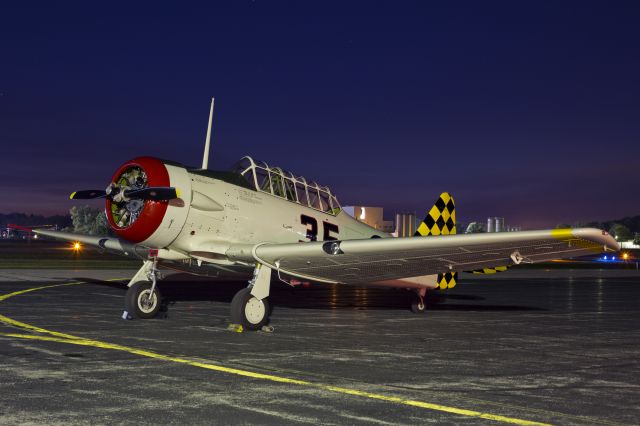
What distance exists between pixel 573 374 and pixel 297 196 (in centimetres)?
749

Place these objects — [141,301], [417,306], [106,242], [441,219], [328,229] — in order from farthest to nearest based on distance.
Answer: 1. [441,219]
2. [417,306]
3. [106,242]
4. [328,229]
5. [141,301]

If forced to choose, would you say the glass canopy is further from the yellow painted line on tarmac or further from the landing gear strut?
the yellow painted line on tarmac

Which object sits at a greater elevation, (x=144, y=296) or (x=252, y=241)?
(x=252, y=241)

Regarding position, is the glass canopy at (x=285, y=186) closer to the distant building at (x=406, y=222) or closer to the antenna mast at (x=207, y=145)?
the antenna mast at (x=207, y=145)

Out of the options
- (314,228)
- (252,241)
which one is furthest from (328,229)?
(252,241)

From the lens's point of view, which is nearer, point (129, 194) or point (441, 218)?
point (129, 194)

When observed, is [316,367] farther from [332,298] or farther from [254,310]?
[332,298]

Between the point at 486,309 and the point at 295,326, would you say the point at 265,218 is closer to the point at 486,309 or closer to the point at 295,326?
the point at 295,326

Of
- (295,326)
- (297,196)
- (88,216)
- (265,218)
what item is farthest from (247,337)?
(88,216)

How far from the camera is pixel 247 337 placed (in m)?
11.1

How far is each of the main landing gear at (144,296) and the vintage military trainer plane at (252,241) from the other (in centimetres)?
2

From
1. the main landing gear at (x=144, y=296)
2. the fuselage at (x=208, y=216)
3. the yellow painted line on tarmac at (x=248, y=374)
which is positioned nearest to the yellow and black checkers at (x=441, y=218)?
the fuselage at (x=208, y=216)

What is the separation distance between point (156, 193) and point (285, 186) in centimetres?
321

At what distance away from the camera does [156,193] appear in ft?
38.4
